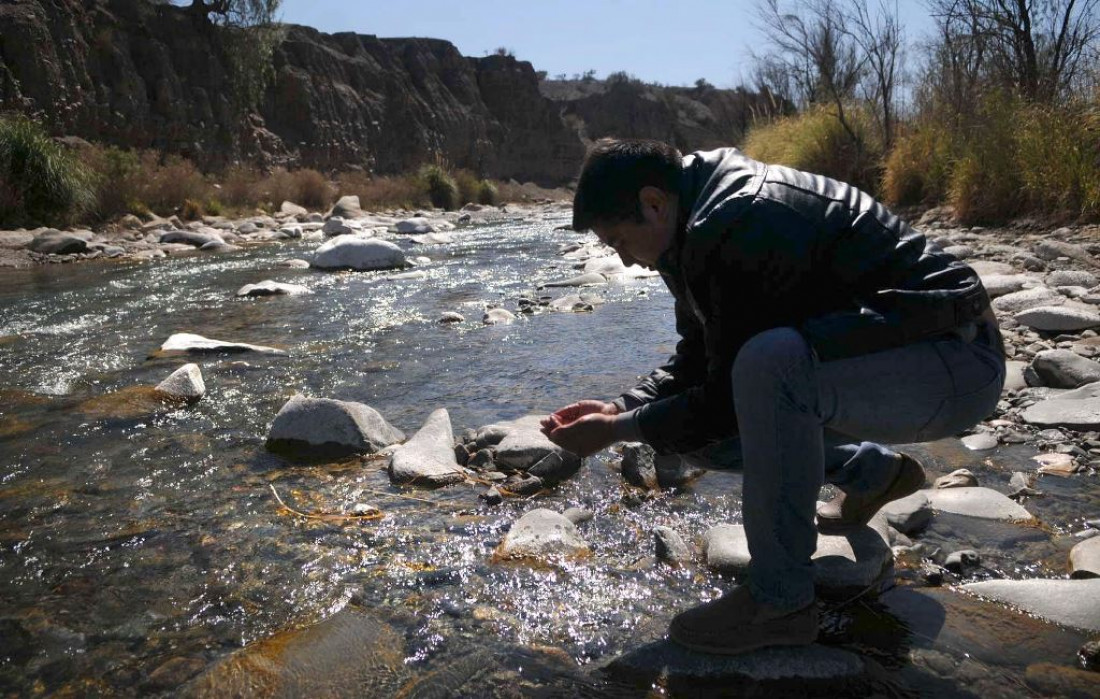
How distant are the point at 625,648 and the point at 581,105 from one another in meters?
56.7

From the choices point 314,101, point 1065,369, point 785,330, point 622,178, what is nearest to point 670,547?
point 785,330

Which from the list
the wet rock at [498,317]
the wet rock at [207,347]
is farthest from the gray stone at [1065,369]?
the wet rock at [207,347]

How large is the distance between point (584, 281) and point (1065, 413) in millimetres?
5418

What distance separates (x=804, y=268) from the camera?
158 centimetres

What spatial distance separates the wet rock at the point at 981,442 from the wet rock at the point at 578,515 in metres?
1.57

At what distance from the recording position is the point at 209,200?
57.9 ft

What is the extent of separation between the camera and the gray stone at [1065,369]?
11.4 feet

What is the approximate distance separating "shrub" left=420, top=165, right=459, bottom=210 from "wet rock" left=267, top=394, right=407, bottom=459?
78.9 feet

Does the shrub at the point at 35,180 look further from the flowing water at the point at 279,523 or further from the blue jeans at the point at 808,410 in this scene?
the blue jeans at the point at 808,410

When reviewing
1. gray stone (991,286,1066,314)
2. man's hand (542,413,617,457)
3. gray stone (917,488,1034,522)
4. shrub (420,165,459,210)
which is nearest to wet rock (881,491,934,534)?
gray stone (917,488,1034,522)

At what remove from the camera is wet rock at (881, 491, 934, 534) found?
2314mm

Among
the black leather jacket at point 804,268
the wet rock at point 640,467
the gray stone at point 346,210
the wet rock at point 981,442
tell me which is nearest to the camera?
the black leather jacket at point 804,268

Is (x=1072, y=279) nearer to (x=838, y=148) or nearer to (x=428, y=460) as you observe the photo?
(x=428, y=460)

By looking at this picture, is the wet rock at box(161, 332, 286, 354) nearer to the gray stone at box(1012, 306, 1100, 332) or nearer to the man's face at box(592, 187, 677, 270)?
the man's face at box(592, 187, 677, 270)
